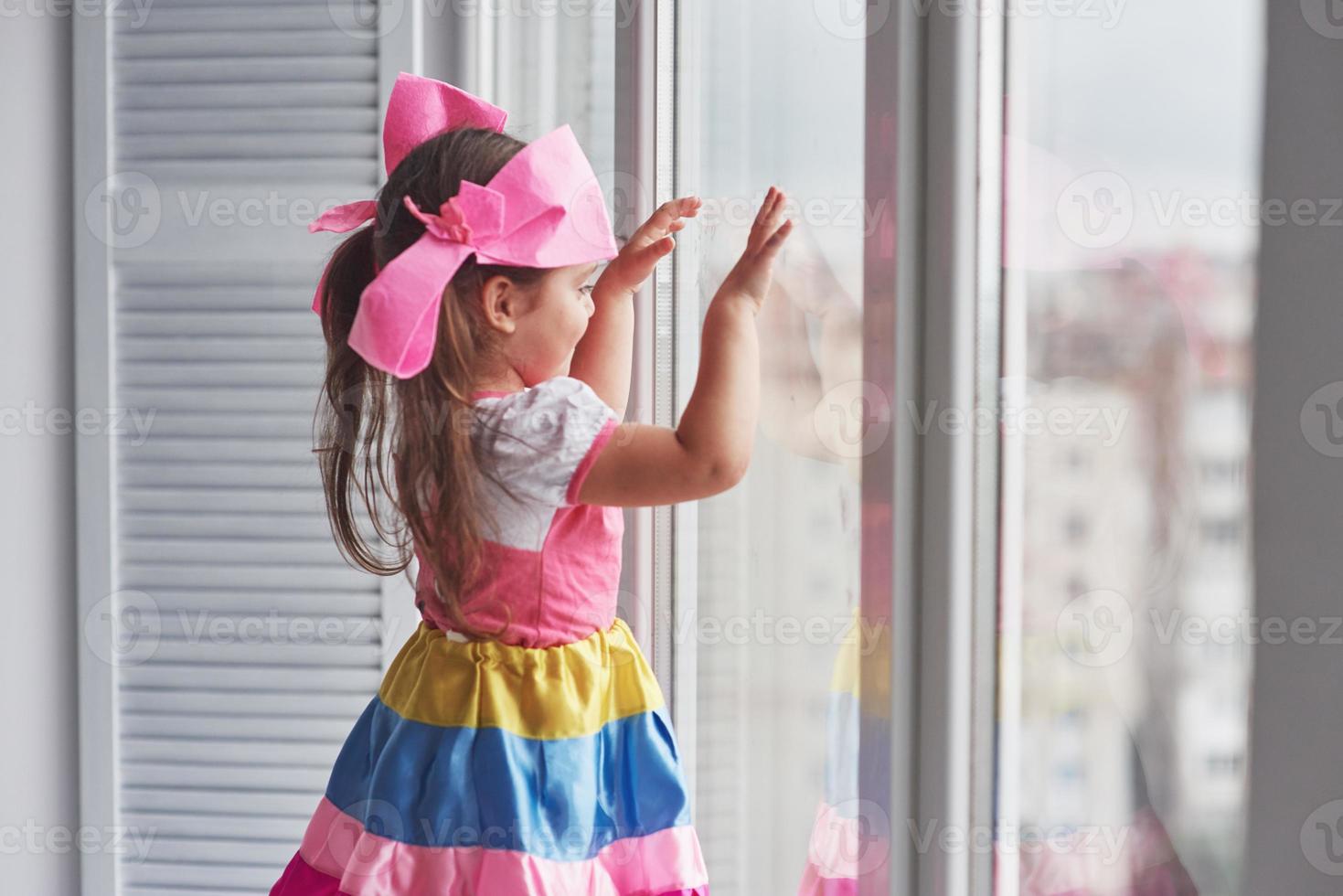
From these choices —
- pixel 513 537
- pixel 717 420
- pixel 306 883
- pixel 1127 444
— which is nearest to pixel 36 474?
pixel 306 883

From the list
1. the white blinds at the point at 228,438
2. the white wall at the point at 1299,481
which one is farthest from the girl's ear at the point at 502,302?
the white blinds at the point at 228,438

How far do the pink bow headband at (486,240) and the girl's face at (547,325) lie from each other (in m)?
0.02

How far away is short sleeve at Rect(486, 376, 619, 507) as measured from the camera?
2.42 feet

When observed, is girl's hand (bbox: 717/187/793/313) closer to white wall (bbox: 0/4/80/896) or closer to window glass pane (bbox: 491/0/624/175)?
window glass pane (bbox: 491/0/624/175)

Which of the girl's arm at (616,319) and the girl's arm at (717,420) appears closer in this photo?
the girl's arm at (717,420)

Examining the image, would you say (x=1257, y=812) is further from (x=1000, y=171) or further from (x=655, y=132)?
(x=655, y=132)

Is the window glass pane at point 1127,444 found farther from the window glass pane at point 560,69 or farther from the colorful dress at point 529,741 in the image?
the window glass pane at point 560,69

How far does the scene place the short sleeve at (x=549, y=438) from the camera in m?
0.74

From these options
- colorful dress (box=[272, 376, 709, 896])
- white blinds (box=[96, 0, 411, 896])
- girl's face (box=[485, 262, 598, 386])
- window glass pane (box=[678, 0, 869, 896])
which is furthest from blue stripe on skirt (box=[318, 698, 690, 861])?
white blinds (box=[96, 0, 411, 896])

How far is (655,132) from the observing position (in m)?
1.13

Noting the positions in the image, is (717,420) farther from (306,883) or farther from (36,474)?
(36,474)

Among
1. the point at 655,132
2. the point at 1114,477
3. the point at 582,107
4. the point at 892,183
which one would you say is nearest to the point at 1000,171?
the point at 892,183

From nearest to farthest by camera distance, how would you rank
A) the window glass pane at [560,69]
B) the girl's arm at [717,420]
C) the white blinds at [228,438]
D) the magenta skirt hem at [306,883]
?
the girl's arm at [717,420], the magenta skirt hem at [306,883], the window glass pane at [560,69], the white blinds at [228,438]

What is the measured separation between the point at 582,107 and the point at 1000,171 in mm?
771
